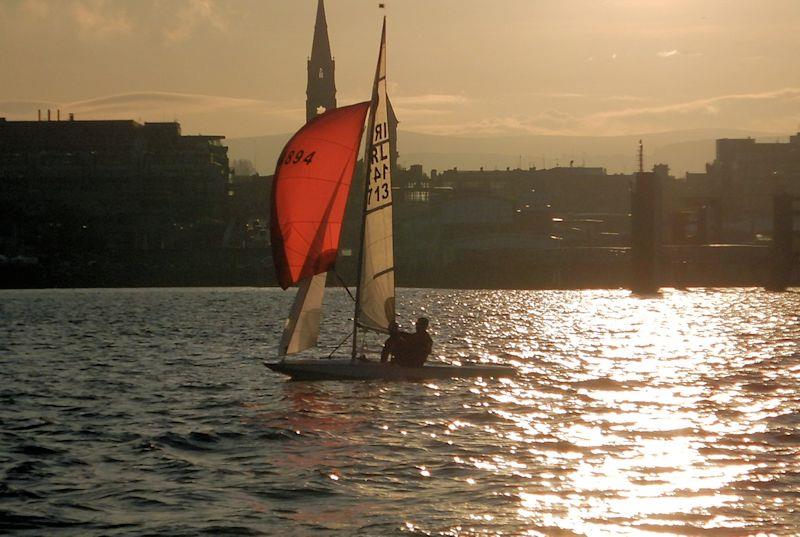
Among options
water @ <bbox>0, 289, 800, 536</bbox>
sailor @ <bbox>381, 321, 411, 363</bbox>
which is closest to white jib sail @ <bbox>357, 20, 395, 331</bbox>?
sailor @ <bbox>381, 321, 411, 363</bbox>

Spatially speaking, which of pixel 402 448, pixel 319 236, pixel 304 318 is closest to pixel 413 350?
pixel 304 318

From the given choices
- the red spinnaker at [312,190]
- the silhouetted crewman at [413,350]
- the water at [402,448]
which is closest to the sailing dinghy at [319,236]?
the red spinnaker at [312,190]

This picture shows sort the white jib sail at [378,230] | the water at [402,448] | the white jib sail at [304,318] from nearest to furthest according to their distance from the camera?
the water at [402,448] → the white jib sail at [304,318] → the white jib sail at [378,230]

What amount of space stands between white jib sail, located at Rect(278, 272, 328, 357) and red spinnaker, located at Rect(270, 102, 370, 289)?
1.21ft

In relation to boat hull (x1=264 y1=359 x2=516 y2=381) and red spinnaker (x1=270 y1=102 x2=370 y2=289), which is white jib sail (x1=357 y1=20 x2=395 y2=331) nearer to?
red spinnaker (x1=270 y1=102 x2=370 y2=289)

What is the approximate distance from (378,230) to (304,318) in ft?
12.4

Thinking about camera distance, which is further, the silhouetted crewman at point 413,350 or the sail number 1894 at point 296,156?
the silhouetted crewman at point 413,350

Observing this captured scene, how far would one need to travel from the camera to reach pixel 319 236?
37031mm

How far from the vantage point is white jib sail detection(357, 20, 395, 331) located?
38312 mm

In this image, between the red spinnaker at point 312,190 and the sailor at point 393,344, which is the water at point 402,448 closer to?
the sailor at point 393,344

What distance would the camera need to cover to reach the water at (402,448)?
20578 millimetres

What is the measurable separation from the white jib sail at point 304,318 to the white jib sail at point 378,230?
137 centimetres

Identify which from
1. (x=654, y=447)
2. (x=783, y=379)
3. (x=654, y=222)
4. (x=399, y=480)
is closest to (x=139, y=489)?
(x=399, y=480)

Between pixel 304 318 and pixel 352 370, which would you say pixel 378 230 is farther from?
pixel 352 370
